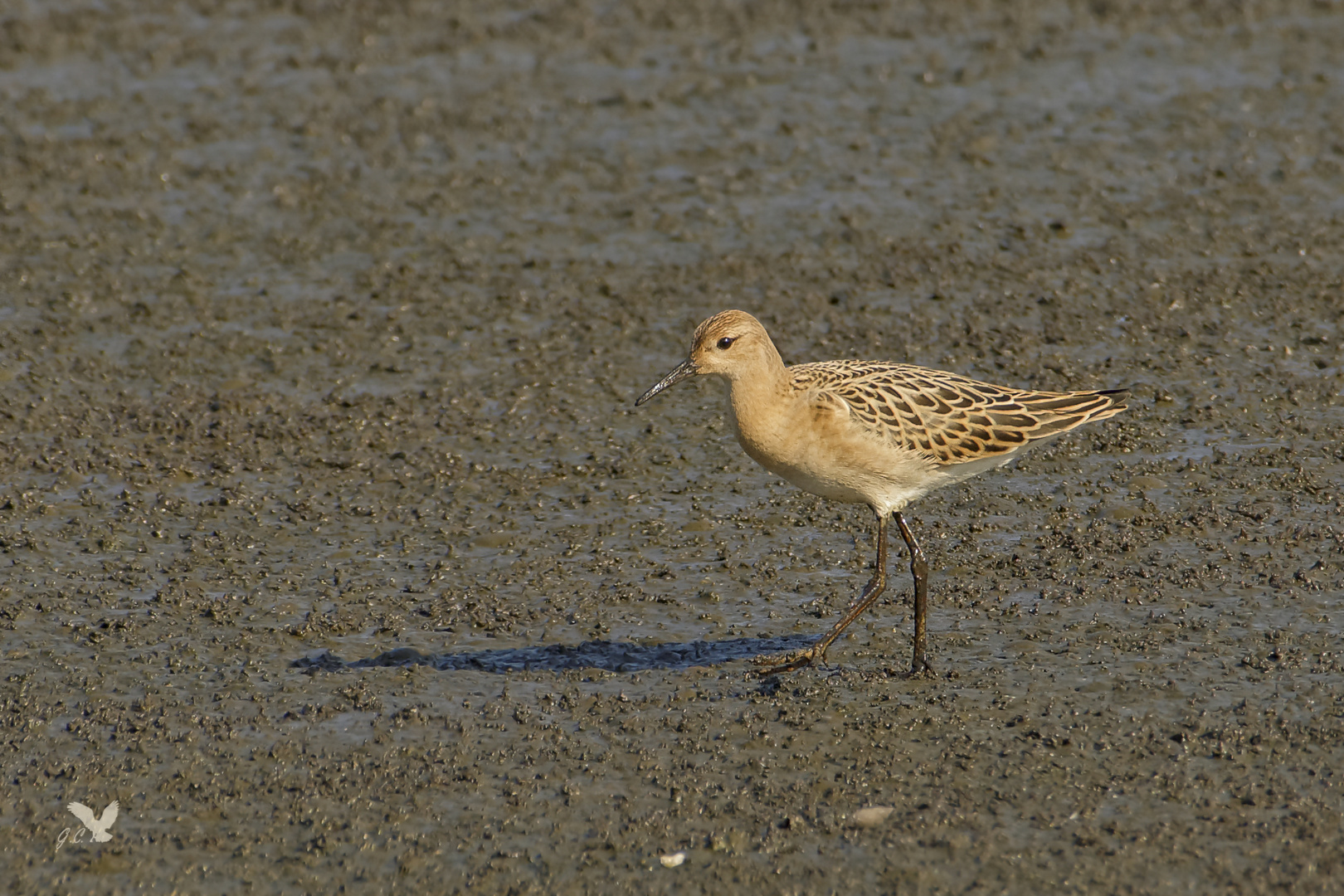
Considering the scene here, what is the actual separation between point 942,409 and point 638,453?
2.31 metres

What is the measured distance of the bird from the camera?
7020 millimetres

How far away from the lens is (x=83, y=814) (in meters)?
6.01

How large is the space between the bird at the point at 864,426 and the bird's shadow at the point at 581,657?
0.22 m

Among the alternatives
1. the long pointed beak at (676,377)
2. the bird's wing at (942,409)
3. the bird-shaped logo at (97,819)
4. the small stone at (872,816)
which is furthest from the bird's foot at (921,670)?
the bird-shaped logo at (97,819)

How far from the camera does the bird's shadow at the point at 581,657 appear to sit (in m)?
7.12

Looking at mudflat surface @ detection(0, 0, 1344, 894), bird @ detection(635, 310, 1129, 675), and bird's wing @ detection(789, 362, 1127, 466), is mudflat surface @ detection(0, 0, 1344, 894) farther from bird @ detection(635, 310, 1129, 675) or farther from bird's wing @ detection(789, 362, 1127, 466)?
bird's wing @ detection(789, 362, 1127, 466)

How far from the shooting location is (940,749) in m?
6.34

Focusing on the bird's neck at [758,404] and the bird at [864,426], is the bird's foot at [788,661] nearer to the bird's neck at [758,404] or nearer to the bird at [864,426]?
the bird at [864,426]

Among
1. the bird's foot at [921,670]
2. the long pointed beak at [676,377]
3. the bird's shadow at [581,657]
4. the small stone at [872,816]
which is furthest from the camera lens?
the long pointed beak at [676,377]

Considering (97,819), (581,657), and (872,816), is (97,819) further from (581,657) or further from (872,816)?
(872,816)

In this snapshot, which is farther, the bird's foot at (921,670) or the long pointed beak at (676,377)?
the long pointed beak at (676,377)

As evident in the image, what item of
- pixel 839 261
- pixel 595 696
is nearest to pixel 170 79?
pixel 839 261

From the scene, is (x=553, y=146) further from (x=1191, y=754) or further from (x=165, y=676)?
(x=1191, y=754)

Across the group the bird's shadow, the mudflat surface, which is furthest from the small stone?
the bird's shadow
